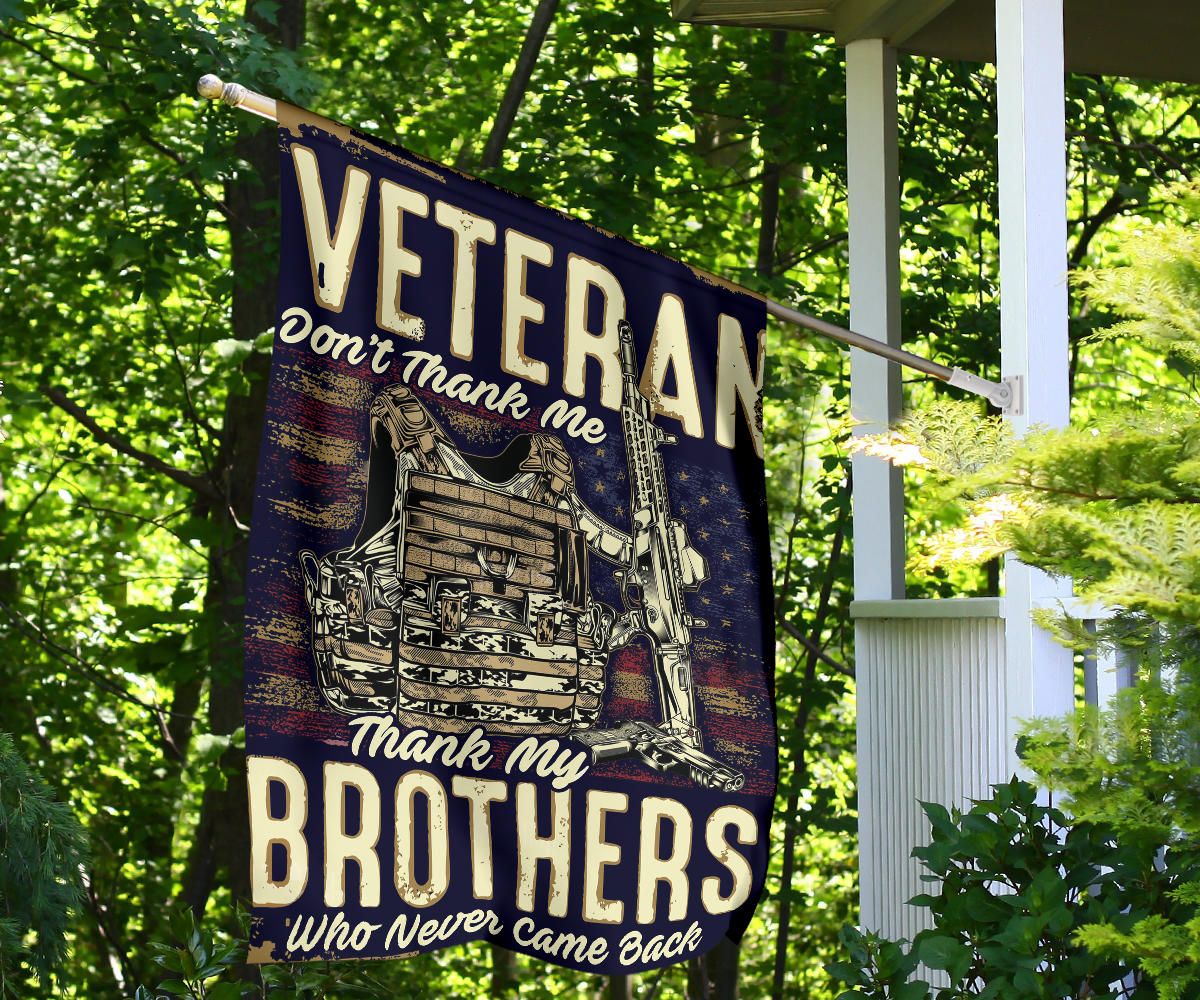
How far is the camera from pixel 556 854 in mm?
3244

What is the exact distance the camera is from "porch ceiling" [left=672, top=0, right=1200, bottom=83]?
4484 mm

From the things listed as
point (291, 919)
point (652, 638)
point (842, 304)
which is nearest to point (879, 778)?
point (652, 638)

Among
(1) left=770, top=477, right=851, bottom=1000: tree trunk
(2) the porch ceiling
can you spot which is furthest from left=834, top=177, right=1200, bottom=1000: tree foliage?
(1) left=770, top=477, right=851, bottom=1000: tree trunk

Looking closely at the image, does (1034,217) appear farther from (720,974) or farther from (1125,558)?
(720,974)

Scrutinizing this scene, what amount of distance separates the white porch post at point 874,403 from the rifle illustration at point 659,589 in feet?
2.68

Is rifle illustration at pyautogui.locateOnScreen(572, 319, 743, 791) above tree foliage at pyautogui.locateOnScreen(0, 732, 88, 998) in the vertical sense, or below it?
above

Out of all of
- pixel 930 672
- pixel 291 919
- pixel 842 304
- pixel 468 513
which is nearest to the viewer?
pixel 291 919

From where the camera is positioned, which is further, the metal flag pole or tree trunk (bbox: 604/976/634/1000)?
tree trunk (bbox: 604/976/634/1000)

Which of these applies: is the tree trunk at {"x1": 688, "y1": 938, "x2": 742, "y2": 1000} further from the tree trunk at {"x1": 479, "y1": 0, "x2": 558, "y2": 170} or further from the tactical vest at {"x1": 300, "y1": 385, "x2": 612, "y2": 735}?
the tactical vest at {"x1": 300, "y1": 385, "x2": 612, "y2": 735}

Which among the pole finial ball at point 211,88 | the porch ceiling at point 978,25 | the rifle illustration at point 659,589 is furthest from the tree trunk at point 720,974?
the pole finial ball at point 211,88

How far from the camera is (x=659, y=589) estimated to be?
3514 mm

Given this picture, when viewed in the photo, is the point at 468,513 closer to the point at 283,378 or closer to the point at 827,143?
the point at 283,378

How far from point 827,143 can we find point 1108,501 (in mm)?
5415

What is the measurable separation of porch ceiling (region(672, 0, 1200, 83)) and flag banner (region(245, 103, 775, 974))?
1.31 meters
